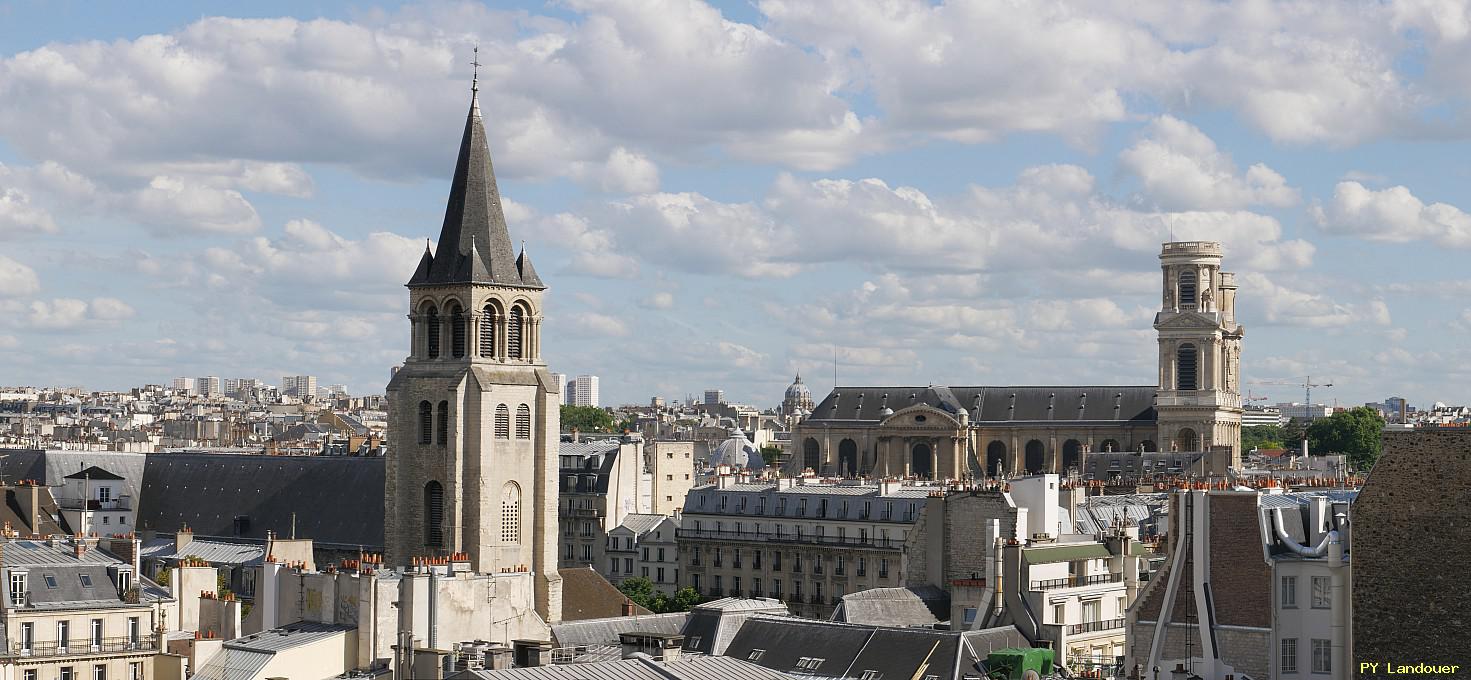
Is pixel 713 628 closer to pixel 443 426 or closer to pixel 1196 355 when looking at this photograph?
pixel 443 426

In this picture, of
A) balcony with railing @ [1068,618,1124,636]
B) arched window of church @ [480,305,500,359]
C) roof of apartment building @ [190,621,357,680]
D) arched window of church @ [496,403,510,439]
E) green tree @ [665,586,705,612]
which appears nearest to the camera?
roof of apartment building @ [190,621,357,680]

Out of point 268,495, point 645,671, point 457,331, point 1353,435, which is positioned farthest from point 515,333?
point 1353,435

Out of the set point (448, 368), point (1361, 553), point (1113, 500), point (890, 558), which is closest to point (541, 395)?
point (448, 368)

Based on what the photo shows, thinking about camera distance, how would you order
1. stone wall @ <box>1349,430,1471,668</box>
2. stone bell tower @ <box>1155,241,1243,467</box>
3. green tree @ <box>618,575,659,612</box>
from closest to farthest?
stone wall @ <box>1349,430,1471,668</box> < green tree @ <box>618,575,659,612</box> < stone bell tower @ <box>1155,241,1243,467</box>

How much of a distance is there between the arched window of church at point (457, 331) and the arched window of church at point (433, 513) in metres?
4.34

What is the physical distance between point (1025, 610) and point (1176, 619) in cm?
947

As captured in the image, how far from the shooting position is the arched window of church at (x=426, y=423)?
72.9m

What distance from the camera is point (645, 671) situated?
94.5 feet

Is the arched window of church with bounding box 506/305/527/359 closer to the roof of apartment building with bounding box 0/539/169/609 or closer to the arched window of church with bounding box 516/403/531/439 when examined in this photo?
the arched window of church with bounding box 516/403/531/439

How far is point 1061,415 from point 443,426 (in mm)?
85766

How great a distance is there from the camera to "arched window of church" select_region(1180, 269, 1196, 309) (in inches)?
5822

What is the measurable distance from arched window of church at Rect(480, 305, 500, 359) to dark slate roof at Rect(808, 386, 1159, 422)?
276 ft

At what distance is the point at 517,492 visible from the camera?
72875 millimetres

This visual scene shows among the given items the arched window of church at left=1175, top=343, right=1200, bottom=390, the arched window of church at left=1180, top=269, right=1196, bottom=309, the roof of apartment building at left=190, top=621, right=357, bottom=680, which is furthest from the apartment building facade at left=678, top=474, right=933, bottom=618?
the arched window of church at left=1180, top=269, right=1196, bottom=309
